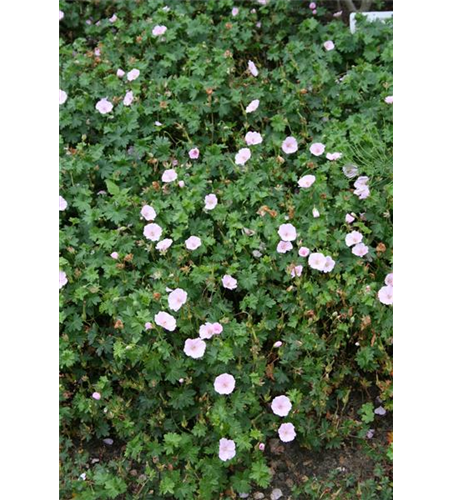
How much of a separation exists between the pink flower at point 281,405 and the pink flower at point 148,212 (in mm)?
883

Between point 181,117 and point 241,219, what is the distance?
0.69 metres

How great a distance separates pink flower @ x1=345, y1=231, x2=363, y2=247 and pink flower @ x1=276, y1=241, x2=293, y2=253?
0.21m

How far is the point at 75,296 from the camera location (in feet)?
9.39

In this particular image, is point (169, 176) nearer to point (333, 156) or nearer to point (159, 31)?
point (333, 156)

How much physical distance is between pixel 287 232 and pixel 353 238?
24 centimetres

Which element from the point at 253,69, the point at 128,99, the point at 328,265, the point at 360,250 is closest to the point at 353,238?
the point at 360,250

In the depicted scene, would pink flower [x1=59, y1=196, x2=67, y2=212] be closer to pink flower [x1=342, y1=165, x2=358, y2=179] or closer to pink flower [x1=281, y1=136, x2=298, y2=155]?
pink flower [x1=281, y1=136, x2=298, y2=155]

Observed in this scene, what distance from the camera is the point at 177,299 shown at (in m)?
2.73

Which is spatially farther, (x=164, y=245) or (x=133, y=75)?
(x=133, y=75)

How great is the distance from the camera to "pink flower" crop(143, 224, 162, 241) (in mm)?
2998

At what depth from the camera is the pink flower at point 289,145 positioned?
11.0ft

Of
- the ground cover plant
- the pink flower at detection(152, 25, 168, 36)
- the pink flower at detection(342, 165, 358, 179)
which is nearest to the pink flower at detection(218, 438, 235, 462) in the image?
the ground cover plant
